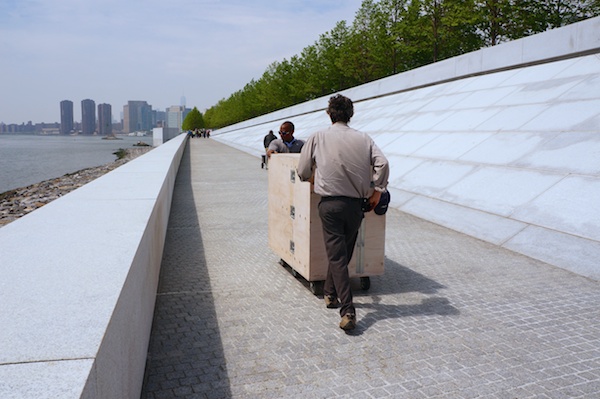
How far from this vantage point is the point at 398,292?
573 cm

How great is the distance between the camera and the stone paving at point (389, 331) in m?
3.64

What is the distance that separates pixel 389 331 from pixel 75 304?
9.43 ft

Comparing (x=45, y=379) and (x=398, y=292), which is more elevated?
(x=45, y=379)

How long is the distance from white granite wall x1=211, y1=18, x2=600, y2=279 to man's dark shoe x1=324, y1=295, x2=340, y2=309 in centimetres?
313

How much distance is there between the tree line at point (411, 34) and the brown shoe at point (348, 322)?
29.9 meters

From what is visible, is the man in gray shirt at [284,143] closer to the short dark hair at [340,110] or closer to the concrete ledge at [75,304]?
the short dark hair at [340,110]

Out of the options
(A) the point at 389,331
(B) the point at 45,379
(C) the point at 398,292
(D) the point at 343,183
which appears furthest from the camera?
(C) the point at 398,292

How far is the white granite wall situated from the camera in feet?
24.4

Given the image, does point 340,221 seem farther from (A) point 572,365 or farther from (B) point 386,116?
(B) point 386,116

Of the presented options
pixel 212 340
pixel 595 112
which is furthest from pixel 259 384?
pixel 595 112

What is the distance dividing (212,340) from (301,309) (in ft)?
3.53

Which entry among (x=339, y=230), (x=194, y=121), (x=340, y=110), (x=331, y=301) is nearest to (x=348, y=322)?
(x=331, y=301)

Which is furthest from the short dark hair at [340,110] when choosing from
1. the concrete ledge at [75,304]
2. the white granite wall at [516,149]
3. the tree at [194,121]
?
the tree at [194,121]

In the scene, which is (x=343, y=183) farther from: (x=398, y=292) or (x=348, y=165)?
(x=398, y=292)
